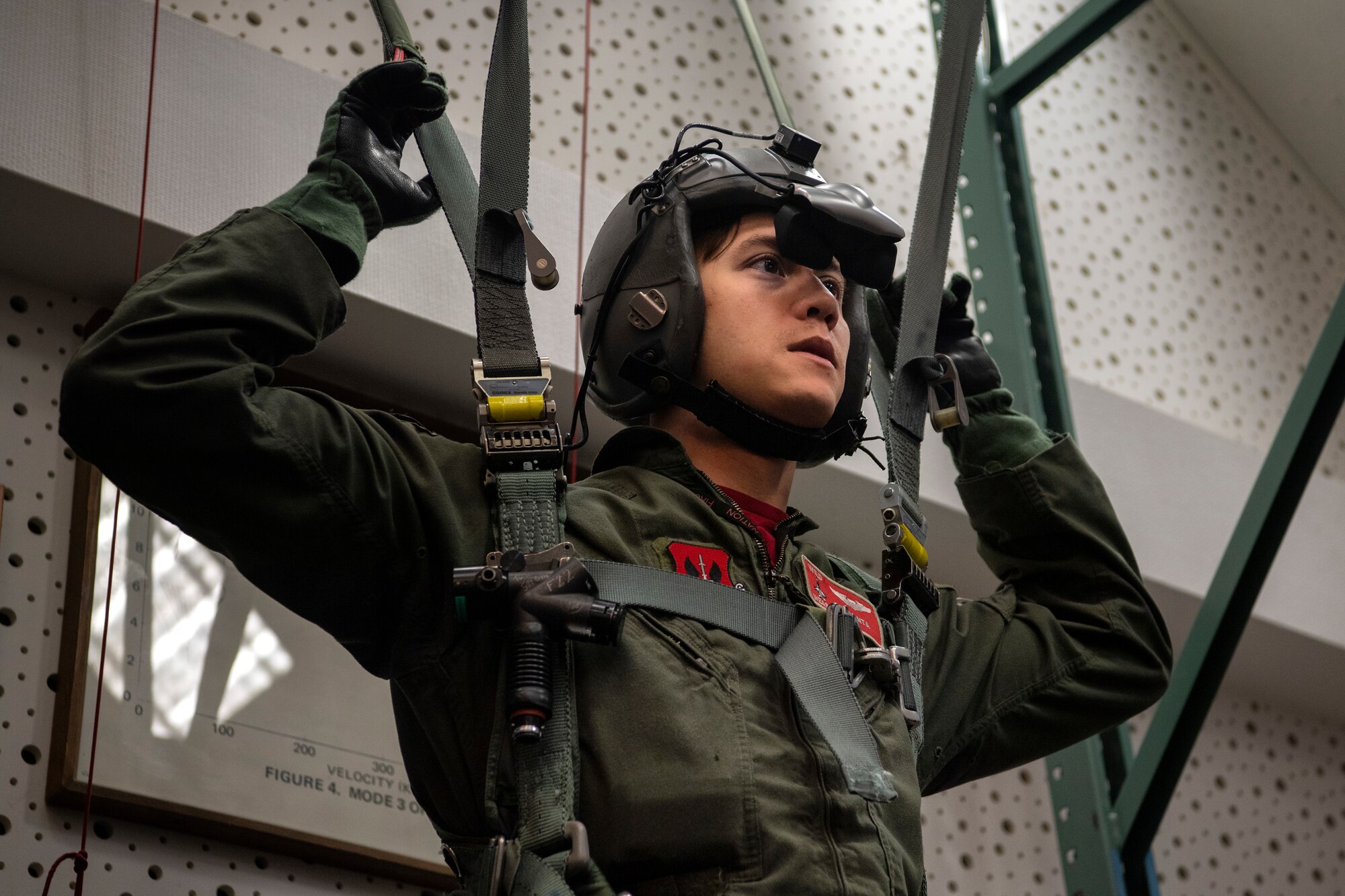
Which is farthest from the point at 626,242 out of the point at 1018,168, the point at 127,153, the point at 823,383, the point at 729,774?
the point at 1018,168

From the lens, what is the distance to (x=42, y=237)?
3086mm

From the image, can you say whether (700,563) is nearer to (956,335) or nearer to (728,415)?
(728,415)

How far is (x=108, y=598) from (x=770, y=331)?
4.15 ft

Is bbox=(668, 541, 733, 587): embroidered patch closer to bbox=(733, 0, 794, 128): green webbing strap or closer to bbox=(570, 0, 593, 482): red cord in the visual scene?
bbox=(570, 0, 593, 482): red cord

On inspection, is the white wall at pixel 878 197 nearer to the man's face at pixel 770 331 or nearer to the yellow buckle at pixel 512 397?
the man's face at pixel 770 331

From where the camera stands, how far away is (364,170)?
1865 millimetres

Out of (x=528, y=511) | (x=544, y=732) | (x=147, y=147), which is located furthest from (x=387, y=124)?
(x=147, y=147)

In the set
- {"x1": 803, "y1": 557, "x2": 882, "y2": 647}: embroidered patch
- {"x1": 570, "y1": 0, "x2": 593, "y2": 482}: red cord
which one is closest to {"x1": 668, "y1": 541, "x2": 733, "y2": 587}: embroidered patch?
{"x1": 803, "y1": 557, "x2": 882, "y2": 647}: embroidered patch

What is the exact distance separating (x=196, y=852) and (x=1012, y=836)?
96.4 inches

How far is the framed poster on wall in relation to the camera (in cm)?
287

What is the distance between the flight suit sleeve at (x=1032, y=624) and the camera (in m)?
2.18

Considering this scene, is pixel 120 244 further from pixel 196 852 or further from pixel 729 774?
pixel 729 774

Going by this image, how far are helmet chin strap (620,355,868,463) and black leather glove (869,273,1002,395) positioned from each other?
49 cm

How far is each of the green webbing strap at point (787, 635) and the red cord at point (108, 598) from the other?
3.70ft
